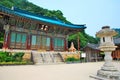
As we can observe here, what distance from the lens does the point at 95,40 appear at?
50.4 m

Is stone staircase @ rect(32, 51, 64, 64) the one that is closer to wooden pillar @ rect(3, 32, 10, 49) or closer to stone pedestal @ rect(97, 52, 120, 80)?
wooden pillar @ rect(3, 32, 10, 49)

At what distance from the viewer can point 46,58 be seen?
650 inches

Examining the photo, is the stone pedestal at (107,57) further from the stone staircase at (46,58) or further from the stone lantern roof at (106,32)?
the stone staircase at (46,58)

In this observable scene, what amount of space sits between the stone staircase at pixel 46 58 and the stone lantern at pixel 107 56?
967cm

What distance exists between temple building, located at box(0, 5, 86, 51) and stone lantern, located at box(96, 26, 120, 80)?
1124cm

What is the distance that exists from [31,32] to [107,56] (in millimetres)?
13797

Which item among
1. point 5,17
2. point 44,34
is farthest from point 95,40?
point 5,17

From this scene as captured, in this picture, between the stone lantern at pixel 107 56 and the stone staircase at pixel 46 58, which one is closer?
the stone lantern at pixel 107 56

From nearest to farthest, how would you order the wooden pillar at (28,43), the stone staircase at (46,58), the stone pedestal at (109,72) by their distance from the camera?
1. the stone pedestal at (109,72)
2. the stone staircase at (46,58)
3. the wooden pillar at (28,43)

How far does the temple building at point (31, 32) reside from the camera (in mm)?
15438

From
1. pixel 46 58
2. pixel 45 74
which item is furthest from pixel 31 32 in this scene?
pixel 45 74

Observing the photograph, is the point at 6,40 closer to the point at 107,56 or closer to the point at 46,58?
the point at 46,58

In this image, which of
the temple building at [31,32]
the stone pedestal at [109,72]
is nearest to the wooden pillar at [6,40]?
the temple building at [31,32]

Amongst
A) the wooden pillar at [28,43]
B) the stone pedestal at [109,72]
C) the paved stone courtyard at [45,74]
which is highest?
the wooden pillar at [28,43]
